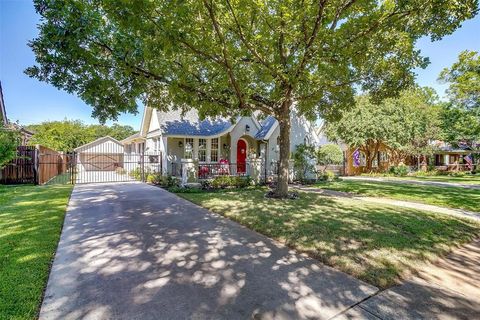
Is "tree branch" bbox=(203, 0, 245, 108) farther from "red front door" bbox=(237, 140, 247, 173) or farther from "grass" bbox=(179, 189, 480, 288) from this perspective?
"red front door" bbox=(237, 140, 247, 173)

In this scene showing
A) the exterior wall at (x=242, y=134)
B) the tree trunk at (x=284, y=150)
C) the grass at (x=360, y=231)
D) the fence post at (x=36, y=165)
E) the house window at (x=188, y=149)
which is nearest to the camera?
the grass at (x=360, y=231)

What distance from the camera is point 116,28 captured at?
24.4ft

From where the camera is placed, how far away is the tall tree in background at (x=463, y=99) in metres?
19.8

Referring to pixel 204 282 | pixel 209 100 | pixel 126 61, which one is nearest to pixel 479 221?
pixel 204 282

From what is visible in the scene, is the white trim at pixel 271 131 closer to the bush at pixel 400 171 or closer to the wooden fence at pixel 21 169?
the wooden fence at pixel 21 169

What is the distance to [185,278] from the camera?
368cm

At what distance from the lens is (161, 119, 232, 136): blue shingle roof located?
15.4 metres

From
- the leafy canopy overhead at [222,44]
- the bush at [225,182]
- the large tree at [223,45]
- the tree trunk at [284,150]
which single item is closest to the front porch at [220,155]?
the bush at [225,182]

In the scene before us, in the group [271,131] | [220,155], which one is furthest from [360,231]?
[220,155]

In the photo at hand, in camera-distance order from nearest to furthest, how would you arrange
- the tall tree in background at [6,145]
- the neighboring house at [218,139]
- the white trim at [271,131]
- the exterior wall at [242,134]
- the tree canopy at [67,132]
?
the tall tree in background at [6,145], the neighboring house at [218,139], the white trim at [271,131], the exterior wall at [242,134], the tree canopy at [67,132]

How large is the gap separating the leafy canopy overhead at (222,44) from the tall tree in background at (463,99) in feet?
53.1

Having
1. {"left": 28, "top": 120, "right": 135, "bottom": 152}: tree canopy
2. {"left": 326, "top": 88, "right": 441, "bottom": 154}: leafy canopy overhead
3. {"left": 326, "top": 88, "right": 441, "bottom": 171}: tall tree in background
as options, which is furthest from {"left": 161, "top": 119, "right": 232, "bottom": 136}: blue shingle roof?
{"left": 28, "top": 120, "right": 135, "bottom": 152}: tree canopy

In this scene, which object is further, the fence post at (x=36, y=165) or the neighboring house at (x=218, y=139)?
the neighboring house at (x=218, y=139)

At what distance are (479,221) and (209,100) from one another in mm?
8786
